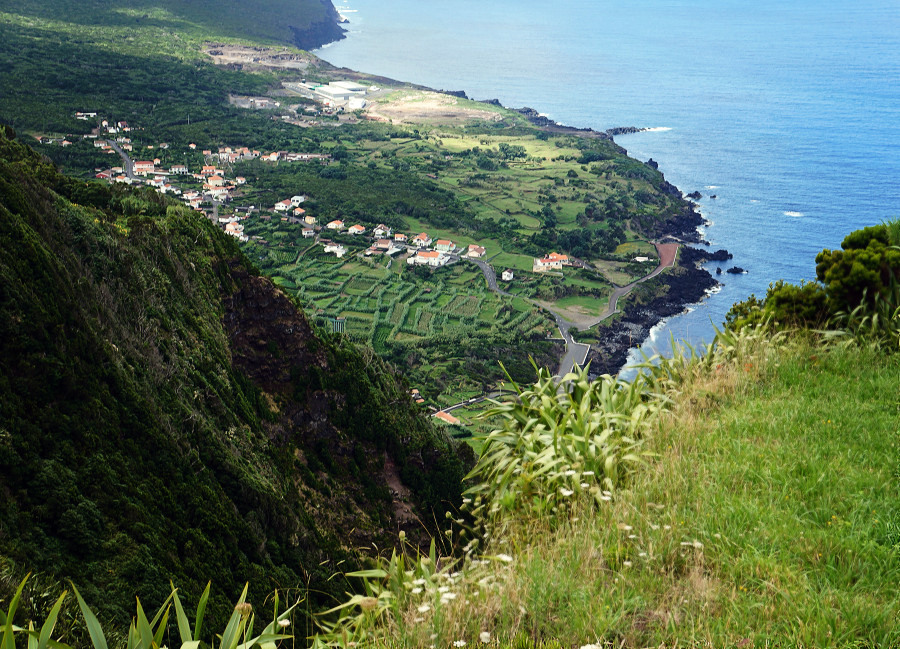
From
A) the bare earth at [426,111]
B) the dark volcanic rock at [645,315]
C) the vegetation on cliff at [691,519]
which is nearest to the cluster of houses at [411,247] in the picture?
the dark volcanic rock at [645,315]

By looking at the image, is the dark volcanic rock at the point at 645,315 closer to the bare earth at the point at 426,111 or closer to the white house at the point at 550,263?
the white house at the point at 550,263

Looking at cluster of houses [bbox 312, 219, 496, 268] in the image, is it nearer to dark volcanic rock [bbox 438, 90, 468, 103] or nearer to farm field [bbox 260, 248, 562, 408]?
farm field [bbox 260, 248, 562, 408]

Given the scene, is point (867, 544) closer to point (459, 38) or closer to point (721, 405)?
point (721, 405)

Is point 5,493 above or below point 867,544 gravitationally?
below

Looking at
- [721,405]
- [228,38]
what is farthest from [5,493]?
[228,38]

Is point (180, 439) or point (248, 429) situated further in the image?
point (248, 429)
